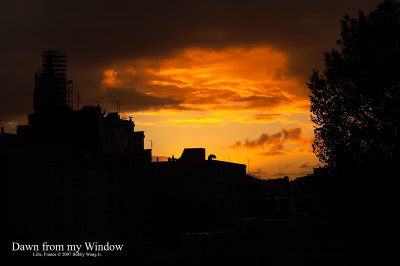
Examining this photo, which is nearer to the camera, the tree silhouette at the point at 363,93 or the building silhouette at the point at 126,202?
the tree silhouette at the point at 363,93

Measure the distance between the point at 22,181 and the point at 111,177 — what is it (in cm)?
1650

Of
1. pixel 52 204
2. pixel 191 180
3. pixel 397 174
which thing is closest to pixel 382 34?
pixel 397 174

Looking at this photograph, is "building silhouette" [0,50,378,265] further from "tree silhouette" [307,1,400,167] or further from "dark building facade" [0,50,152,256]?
"tree silhouette" [307,1,400,167]

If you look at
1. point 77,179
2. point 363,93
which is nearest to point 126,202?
point 77,179

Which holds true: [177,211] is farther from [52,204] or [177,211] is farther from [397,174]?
[397,174]

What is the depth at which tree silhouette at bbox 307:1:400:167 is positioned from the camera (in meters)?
41.1

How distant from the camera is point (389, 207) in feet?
132

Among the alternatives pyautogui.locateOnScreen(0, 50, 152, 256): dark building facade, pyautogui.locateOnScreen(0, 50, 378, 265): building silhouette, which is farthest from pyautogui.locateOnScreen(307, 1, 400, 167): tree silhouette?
pyautogui.locateOnScreen(0, 50, 152, 256): dark building facade

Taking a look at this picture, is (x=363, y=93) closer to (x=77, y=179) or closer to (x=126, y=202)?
(x=77, y=179)

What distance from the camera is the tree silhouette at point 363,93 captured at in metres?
41.1

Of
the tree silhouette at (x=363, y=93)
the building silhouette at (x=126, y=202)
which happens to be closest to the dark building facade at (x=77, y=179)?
the building silhouette at (x=126, y=202)

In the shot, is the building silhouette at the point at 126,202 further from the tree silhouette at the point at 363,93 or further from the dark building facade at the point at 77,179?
the tree silhouette at the point at 363,93

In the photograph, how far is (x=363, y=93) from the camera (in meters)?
43.0

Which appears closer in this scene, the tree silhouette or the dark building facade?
the tree silhouette
